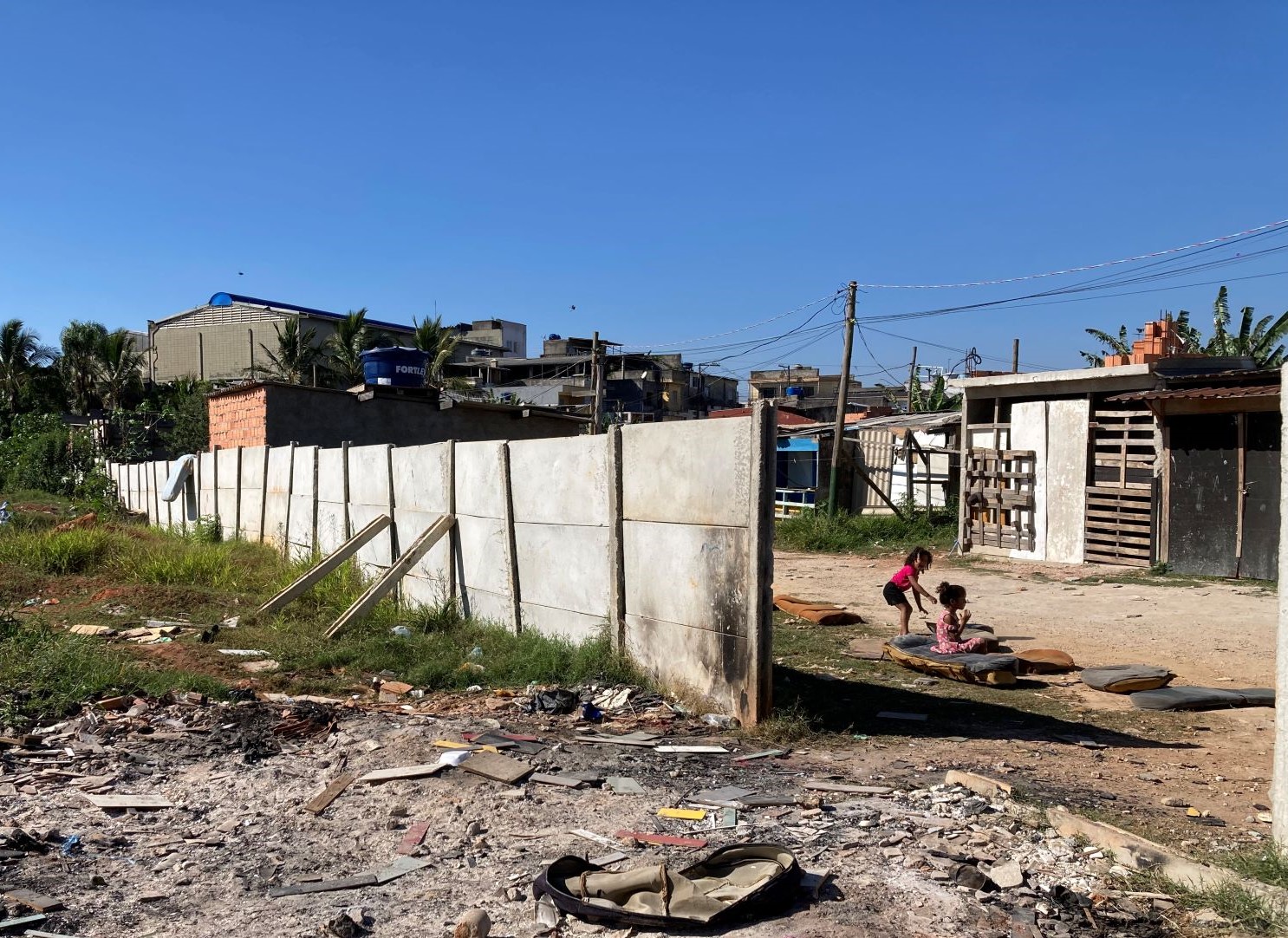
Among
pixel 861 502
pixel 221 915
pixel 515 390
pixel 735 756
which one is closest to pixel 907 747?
pixel 735 756

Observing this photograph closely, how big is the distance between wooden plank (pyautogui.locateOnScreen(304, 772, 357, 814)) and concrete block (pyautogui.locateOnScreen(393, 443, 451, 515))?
498 cm

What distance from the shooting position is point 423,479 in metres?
10.8

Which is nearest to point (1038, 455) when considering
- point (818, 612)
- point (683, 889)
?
point (818, 612)

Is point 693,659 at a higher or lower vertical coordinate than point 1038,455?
lower

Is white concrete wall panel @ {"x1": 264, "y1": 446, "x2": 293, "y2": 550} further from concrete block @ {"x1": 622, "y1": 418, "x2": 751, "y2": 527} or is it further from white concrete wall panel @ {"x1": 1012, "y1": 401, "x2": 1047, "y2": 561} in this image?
white concrete wall panel @ {"x1": 1012, "y1": 401, "x2": 1047, "y2": 561}

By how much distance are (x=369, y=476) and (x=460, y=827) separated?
8.21 m

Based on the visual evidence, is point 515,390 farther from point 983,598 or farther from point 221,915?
point 221,915

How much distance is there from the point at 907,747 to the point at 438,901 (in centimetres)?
324

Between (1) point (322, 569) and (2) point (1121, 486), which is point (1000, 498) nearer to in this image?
(2) point (1121, 486)

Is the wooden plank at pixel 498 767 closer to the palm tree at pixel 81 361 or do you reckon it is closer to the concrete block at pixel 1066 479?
the concrete block at pixel 1066 479

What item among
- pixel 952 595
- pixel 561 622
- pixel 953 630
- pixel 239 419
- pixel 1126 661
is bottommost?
pixel 1126 661

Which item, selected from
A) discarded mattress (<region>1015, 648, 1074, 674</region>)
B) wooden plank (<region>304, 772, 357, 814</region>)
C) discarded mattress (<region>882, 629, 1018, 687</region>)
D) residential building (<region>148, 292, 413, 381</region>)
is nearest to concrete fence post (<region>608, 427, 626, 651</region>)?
wooden plank (<region>304, 772, 357, 814</region>)

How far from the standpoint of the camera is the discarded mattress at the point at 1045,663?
8.66 m

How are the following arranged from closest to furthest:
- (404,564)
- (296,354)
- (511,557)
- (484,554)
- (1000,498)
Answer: (511,557) < (484,554) < (404,564) < (1000,498) < (296,354)
